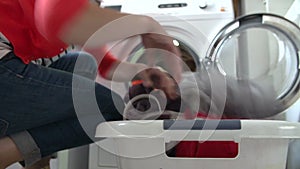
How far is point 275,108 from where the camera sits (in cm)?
133

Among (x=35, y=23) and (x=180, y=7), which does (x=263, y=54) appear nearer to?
(x=180, y=7)

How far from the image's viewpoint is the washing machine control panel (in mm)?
1729

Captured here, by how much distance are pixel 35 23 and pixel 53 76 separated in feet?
0.44

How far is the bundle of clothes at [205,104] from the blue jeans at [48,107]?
8 cm

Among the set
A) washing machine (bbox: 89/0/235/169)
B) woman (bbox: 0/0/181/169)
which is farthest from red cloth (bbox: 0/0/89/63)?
washing machine (bbox: 89/0/235/169)

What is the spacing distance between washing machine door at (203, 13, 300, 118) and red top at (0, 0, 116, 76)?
0.70 meters

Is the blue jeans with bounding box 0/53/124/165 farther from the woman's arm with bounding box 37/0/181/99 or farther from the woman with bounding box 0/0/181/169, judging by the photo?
the woman's arm with bounding box 37/0/181/99

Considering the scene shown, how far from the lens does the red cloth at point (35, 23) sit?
711 mm

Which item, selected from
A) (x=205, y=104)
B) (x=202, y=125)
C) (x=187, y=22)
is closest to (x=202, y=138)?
(x=202, y=125)

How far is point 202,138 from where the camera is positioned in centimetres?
84

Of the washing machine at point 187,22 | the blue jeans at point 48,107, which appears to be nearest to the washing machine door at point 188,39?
the washing machine at point 187,22

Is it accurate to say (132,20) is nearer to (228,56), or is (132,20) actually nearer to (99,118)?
(99,118)

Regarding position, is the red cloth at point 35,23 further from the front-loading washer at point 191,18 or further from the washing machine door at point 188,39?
the front-loading washer at point 191,18

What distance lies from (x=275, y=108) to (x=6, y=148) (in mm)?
873
